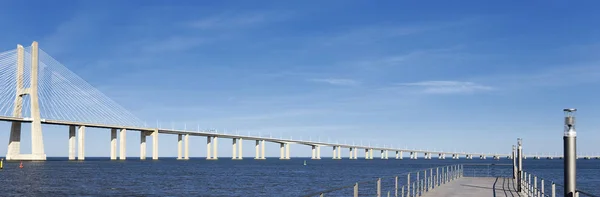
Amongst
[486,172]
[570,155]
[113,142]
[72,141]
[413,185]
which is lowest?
[486,172]

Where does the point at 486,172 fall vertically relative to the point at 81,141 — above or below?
below

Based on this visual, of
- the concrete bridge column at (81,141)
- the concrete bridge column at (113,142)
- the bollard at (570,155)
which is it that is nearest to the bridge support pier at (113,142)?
the concrete bridge column at (113,142)

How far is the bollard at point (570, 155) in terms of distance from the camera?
32.4ft

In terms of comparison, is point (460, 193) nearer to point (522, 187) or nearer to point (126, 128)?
point (522, 187)

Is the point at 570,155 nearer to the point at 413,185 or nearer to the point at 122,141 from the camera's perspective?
the point at 413,185

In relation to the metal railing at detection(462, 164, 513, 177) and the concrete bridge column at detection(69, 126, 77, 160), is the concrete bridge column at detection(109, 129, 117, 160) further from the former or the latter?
the metal railing at detection(462, 164, 513, 177)

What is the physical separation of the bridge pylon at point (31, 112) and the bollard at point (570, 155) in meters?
104

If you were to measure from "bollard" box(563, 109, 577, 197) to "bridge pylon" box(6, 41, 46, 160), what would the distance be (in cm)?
10395

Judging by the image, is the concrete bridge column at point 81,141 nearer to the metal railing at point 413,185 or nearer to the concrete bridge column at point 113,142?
the concrete bridge column at point 113,142

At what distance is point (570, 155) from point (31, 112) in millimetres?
104782

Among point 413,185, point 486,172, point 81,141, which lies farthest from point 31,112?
point 413,185

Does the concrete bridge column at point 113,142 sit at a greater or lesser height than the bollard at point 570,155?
lesser

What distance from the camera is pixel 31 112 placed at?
104375 mm

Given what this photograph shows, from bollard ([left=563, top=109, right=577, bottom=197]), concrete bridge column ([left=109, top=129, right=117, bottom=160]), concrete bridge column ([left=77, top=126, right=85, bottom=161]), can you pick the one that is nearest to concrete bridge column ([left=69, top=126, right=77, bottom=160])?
concrete bridge column ([left=77, top=126, right=85, bottom=161])
